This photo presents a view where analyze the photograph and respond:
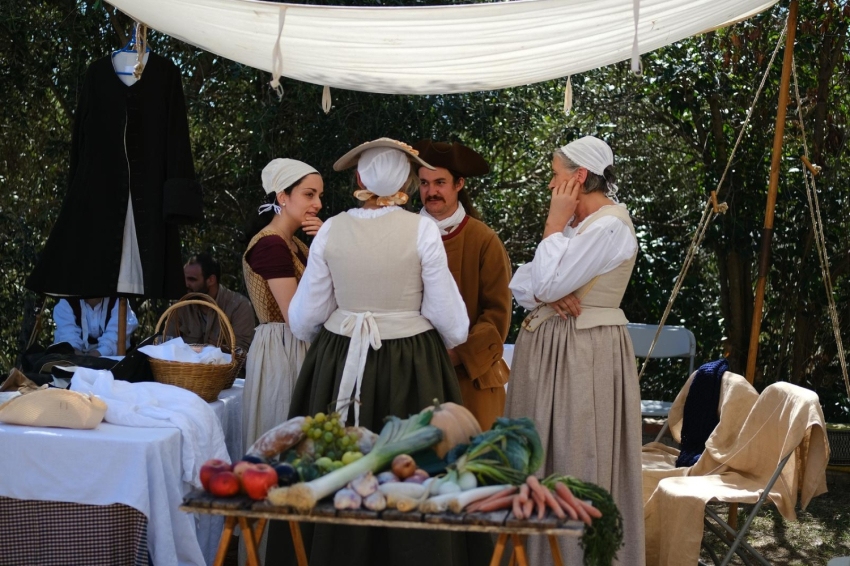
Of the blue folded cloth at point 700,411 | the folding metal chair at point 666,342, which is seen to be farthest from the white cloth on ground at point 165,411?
the folding metal chair at point 666,342

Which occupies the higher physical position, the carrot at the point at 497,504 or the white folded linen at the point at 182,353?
the white folded linen at the point at 182,353

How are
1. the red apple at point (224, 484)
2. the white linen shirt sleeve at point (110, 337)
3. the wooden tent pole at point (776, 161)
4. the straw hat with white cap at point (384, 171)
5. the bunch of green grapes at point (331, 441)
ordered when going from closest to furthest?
1. the red apple at point (224, 484)
2. the bunch of green grapes at point (331, 441)
3. the straw hat with white cap at point (384, 171)
4. the wooden tent pole at point (776, 161)
5. the white linen shirt sleeve at point (110, 337)

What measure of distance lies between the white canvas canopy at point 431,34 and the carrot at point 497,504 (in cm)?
174

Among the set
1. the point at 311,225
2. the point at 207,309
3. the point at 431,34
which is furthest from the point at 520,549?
the point at 207,309

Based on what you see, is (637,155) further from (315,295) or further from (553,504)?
(553,504)

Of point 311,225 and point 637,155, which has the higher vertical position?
point 637,155

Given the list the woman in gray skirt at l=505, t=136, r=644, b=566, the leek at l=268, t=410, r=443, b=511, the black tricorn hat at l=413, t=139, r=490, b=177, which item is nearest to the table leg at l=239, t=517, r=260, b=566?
the leek at l=268, t=410, r=443, b=511

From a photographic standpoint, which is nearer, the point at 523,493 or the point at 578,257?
the point at 523,493

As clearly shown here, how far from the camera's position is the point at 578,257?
3.42 meters

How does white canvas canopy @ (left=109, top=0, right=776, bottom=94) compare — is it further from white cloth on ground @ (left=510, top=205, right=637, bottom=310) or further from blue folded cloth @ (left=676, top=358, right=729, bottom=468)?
blue folded cloth @ (left=676, top=358, right=729, bottom=468)

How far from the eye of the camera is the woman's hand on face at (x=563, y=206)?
3.56 metres

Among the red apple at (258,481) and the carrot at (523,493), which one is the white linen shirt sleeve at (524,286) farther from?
the red apple at (258,481)

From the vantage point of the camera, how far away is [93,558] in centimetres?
331

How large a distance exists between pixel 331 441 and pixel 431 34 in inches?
72.2
